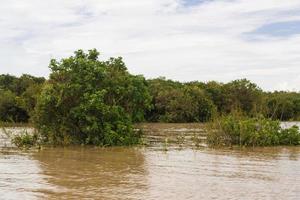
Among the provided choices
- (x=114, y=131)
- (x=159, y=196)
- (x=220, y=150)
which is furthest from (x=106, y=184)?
(x=114, y=131)

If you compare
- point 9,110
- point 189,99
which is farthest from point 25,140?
point 189,99

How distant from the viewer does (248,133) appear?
22094 mm

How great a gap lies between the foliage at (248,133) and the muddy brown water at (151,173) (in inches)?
36.8

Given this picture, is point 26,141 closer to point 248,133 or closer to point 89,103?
point 89,103

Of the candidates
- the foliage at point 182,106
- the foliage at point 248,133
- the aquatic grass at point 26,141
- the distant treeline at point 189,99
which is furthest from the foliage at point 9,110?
the foliage at point 248,133

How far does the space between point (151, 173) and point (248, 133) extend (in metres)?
8.73

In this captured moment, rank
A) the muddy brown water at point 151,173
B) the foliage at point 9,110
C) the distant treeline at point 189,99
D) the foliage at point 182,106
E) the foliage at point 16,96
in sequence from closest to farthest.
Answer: the muddy brown water at point 151,173
the foliage at point 16,96
the foliage at point 9,110
the distant treeline at point 189,99
the foliage at point 182,106

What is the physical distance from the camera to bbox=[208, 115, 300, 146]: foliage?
22.1 m

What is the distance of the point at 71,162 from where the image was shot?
17.3 m

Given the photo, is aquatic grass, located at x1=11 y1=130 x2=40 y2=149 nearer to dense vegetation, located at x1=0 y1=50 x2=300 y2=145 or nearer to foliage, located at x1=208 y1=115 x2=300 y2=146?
dense vegetation, located at x1=0 y1=50 x2=300 y2=145

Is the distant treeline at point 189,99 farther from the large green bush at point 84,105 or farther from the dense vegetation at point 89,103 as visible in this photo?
the large green bush at point 84,105

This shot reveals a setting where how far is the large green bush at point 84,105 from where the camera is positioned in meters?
23.0

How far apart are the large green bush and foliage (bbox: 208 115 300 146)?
4074 millimetres

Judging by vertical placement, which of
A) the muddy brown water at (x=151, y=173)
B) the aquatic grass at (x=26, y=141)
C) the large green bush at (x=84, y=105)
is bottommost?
the muddy brown water at (x=151, y=173)
